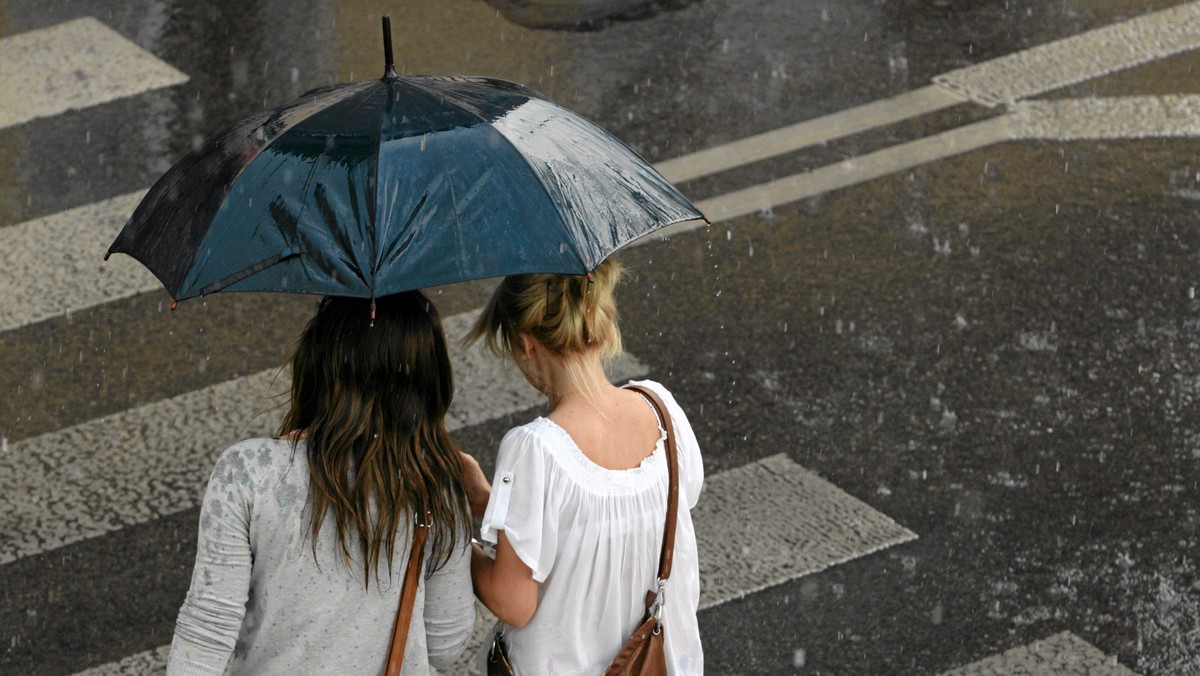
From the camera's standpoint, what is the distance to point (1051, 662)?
4.79 metres

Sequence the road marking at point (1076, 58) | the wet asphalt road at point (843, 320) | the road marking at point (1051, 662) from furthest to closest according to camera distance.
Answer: the road marking at point (1076, 58) → the wet asphalt road at point (843, 320) → the road marking at point (1051, 662)

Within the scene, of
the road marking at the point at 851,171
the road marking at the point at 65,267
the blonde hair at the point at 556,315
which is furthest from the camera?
the road marking at the point at 851,171

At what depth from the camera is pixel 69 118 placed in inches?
334

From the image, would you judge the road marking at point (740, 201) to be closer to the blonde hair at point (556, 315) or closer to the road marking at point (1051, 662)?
the road marking at point (1051, 662)

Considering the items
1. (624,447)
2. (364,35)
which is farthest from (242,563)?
(364,35)

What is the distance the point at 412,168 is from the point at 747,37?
6749 mm

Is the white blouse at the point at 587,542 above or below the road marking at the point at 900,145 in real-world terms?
above

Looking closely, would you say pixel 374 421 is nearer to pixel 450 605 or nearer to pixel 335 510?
pixel 335 510

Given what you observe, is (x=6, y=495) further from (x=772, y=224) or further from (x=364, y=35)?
(x=364, y=35)

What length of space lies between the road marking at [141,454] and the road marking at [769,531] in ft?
2.69

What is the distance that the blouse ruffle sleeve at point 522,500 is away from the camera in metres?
2.87

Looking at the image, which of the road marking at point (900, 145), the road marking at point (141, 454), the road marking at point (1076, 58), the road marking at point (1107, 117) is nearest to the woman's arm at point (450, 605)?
the road marking at point (141, 454)

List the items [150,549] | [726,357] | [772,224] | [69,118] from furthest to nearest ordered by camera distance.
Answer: [69,118]
[772,224]
[726,357]
[150,549]

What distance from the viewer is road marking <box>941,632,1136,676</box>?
187 inches
